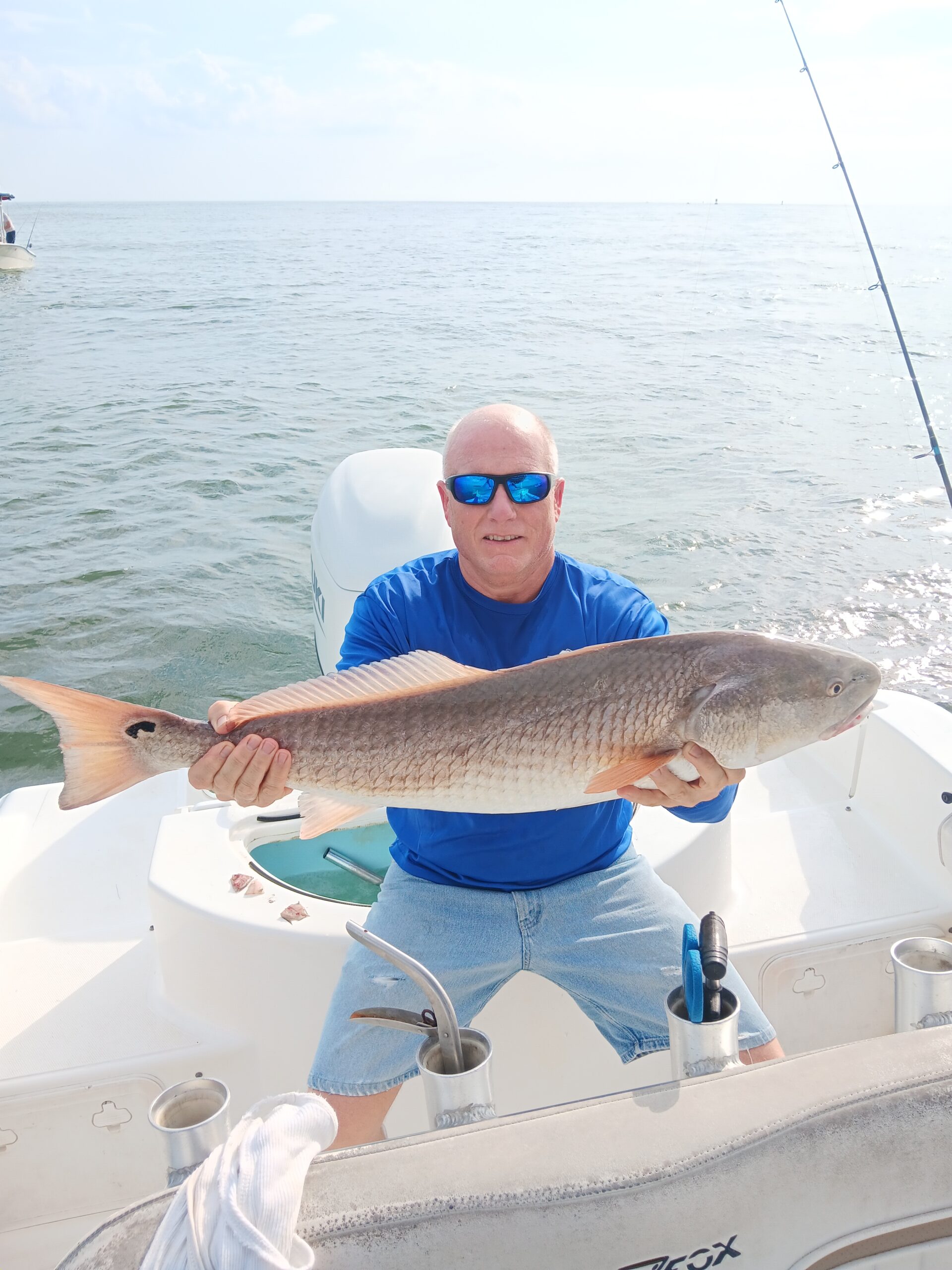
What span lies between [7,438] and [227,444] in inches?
145

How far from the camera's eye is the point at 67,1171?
3.17m

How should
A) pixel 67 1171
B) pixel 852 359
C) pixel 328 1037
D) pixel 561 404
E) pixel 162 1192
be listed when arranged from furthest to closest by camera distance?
pixel 852 359 < pixel 561 404 < pixel 67 1171 < pixel 328 1037 < pixel 162 1192

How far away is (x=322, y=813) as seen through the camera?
111 inches

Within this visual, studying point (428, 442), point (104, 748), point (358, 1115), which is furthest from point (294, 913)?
point (428, 442)

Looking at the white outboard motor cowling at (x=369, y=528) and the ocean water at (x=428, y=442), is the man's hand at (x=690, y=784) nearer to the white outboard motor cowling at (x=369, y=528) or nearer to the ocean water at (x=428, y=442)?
the white outboard motor cowling at (x=369, y=528)

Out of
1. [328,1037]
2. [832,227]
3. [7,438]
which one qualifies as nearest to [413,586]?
[328,1037]

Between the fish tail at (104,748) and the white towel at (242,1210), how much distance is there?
1215 mm

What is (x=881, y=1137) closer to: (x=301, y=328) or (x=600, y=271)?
(x=301, y=328)

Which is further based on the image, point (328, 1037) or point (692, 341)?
point (692, 341)

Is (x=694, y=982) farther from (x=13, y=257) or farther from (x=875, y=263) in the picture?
(x=13, y=257)

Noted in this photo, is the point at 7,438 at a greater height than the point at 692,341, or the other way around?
the point at 7,438

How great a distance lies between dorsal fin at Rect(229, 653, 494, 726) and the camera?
272 centimetres

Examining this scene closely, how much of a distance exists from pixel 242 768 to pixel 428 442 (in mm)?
13934

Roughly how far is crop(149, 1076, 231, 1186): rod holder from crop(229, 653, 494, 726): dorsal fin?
1.02 meters
